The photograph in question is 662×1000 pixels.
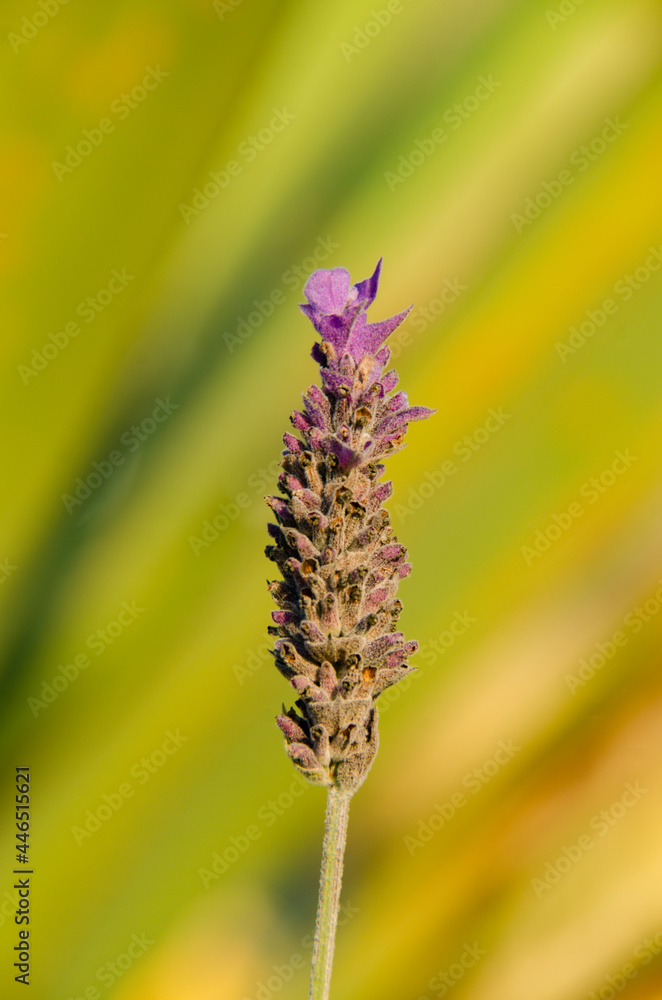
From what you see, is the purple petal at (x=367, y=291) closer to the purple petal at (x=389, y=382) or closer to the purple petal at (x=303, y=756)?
the purple petal at (x=389, y=382)

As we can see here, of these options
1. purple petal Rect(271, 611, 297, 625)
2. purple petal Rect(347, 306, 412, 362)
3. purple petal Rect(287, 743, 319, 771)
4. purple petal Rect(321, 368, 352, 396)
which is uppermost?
purple petal Rect(347, 306, 412, 362)

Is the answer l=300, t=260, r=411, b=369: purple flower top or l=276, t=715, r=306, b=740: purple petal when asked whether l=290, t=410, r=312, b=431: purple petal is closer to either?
l=300, t=260, r=411, b=369: purple flower top

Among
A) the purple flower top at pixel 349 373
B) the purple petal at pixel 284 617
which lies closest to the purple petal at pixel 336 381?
the purple flower top at pixel 349 373

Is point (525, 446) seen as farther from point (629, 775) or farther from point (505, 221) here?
point (629, 775)

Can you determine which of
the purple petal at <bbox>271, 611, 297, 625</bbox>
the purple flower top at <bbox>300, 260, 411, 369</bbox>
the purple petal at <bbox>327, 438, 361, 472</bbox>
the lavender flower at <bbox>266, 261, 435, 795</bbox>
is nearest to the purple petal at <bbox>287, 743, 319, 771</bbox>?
the lavender flower at <bbox>266, 261, 435, 795</bbox>

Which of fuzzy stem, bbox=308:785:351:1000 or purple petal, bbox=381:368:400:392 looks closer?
fuzzy stem, bbox=308:785:351:1000

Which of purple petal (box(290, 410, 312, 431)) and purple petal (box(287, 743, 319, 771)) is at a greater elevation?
purple petal (box(290, 410, 312, 431))

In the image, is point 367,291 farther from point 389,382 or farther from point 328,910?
point 328,910
